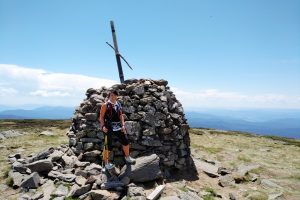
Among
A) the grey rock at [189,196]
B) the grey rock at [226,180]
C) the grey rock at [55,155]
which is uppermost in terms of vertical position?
the grey rock at [55,155]

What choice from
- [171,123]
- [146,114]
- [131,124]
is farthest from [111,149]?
[171,123]

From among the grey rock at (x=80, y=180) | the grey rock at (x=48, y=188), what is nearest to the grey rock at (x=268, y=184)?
the grey rock at (x=80, y=180)

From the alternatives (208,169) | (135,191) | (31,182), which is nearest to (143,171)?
(135,191)

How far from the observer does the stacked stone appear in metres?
15.8

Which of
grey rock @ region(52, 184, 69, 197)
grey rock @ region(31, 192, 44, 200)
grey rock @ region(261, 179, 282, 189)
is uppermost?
grey rock @ region(52, 184, 69, 197)

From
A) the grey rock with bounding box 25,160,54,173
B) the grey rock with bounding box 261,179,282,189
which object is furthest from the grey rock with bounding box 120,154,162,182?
the grey rock with bounding box 261,179,282,189

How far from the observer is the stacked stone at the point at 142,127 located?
1582 centimetres

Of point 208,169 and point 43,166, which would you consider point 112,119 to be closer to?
point 43,166

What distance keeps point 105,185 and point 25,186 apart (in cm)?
424

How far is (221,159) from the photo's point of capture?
23438 millimetres

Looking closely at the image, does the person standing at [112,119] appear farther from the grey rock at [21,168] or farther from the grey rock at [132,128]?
the grey rock at [21,168]

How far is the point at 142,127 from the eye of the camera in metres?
16.2

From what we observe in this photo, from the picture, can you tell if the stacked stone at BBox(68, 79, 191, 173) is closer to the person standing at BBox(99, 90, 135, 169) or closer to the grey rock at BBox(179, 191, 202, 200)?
the person standing at BBox(99, 90, 135, 169)

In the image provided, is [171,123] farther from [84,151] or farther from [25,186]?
[25,186]
